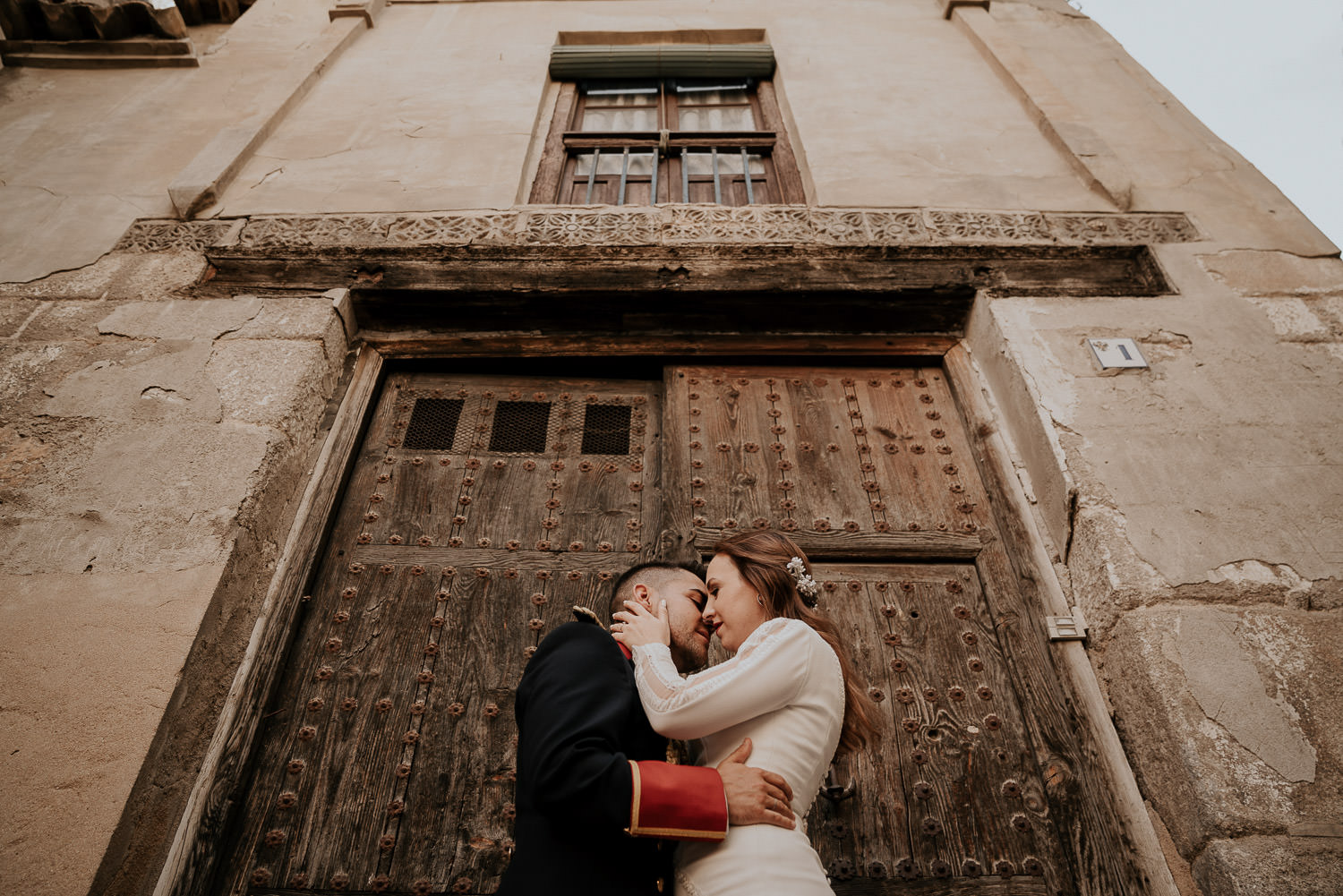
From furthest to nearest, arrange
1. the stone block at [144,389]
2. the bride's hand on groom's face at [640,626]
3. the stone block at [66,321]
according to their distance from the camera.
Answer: the stone block at [66,321] < the stone block at [144,389] < the bride's hand on groom's face at [640,626]

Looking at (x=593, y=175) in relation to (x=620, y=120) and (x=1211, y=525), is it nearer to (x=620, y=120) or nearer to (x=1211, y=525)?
(x=620, y=120)

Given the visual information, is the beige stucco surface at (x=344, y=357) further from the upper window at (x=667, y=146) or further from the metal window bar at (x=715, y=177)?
the metal window bar at (x=715, y=177)

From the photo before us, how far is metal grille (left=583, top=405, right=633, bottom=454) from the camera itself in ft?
9.43

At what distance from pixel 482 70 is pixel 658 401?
251cm

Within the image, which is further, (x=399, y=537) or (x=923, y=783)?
(x=399, y=537)

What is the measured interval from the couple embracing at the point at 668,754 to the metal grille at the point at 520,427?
4.46 feet

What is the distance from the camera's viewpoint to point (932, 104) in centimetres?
390

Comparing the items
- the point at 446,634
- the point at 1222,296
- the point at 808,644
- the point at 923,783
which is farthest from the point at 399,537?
the point at 1222,296

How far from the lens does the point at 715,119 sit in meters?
4.46

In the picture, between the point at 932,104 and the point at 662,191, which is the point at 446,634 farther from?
the point at 932,104

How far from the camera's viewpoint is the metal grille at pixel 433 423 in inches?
112

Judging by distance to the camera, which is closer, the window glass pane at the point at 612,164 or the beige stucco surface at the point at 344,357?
the beige stucco surface at the point at 344,357

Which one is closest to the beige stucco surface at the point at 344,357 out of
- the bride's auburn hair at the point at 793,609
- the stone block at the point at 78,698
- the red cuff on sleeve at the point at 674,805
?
the stone block at the point at 78,698

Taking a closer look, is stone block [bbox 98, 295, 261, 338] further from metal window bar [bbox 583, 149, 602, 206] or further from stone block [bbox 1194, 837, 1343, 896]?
stone block [bbox 1194, 837, 1343, 896]
